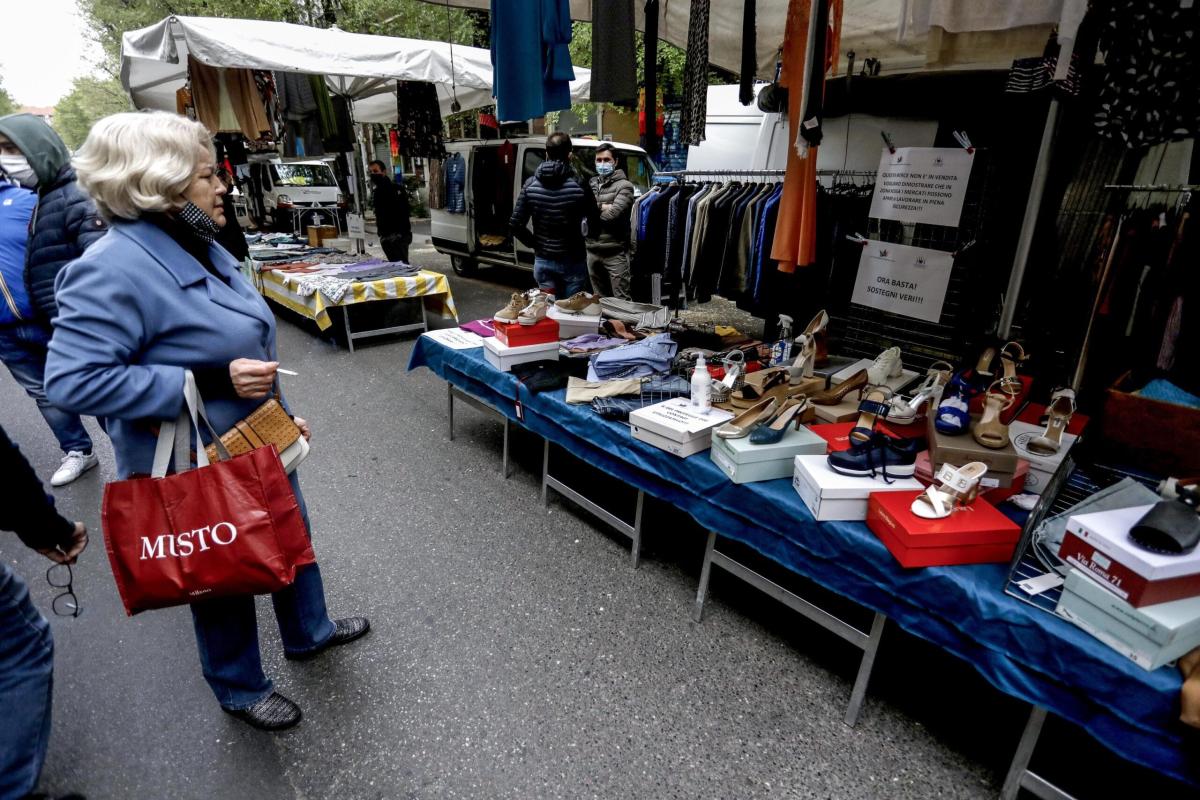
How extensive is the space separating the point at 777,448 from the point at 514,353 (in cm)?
153

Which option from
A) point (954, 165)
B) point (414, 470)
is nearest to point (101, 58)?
point (414, 470)

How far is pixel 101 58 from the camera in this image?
78.3ft

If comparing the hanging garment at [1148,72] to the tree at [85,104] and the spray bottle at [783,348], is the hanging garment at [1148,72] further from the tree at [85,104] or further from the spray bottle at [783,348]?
the tree at [85,104]

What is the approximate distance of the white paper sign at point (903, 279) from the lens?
324cm

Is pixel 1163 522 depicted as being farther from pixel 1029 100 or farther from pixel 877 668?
pixel 1029 100

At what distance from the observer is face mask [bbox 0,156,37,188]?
9.49 ft

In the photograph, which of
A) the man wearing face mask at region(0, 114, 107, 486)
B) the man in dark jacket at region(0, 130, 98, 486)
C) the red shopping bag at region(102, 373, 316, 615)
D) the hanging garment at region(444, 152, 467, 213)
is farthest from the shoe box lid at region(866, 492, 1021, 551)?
the hanging garment at region(444, 152, 467, 213)

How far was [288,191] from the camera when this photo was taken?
468 inches

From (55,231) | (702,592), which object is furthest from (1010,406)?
(55,231)

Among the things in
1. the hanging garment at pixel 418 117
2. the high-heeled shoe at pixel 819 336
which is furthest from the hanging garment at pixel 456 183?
the high-heeled shoe at pixel 819 336

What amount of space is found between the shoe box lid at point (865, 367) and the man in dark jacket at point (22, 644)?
8.51ft

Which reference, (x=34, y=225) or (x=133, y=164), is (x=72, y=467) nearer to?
(x=34, y=225)

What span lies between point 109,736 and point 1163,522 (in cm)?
297

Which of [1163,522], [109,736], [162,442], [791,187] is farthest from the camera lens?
[791,187]
